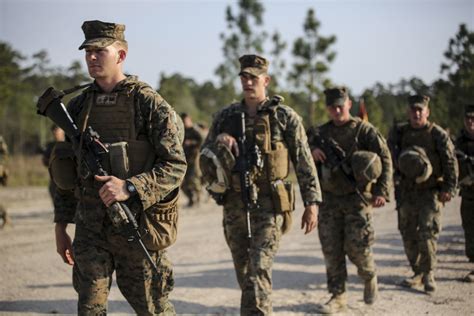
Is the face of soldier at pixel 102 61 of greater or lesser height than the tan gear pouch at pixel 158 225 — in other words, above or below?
above

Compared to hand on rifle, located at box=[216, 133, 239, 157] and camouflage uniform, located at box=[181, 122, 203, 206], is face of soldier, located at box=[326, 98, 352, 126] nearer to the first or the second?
hand on rifle, located at box=[216, 133, 239, 157]

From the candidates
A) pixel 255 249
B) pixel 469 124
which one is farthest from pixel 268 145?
pixel 469 124

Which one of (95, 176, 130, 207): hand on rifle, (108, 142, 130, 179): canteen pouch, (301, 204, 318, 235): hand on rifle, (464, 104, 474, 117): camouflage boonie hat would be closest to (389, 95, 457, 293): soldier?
(464, 104, 474, 117): camouflage boonie hat

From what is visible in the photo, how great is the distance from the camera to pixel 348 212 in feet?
20.7

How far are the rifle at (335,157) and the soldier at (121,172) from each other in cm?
301

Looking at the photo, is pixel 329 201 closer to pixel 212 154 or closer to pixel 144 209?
pixel 212 154

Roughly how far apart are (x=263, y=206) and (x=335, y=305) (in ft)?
5.46

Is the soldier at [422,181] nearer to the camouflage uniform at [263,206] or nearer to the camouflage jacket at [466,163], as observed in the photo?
the camouflage jacket at [466,163]

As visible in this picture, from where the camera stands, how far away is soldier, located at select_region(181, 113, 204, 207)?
47.8 ft

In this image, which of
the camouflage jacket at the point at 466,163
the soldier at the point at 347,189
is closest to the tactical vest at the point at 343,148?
the soldier at the point at 347,189

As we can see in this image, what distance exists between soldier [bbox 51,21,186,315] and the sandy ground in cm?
247

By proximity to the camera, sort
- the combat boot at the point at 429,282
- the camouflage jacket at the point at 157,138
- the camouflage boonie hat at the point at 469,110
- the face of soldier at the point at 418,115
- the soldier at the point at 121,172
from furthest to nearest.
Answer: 1. the camouflage boonie hat at the point at 469,110
2. the face of soldier at the point at 418,115
3. the combat boot at the point at 429,282
4. the soldier at the point at 121,172
5. the camouflage jacket at the point at 157,138

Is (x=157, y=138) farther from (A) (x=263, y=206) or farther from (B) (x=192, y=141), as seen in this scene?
(B) (x=192, y=141)

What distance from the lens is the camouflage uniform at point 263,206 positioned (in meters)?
4.96
